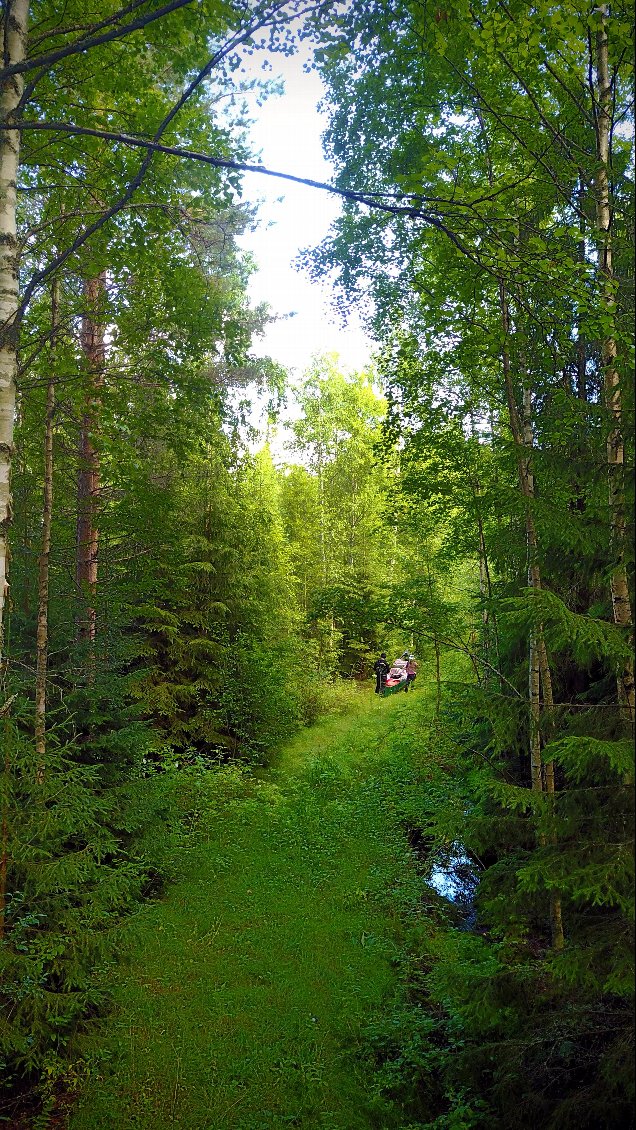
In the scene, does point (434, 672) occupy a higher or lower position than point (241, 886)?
higher

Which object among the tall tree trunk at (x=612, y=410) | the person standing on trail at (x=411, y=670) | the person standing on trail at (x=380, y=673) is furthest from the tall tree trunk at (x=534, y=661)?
the person standing on trail at (x=380, y=673)

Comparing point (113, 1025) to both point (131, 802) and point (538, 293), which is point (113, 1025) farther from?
point (538, 293)

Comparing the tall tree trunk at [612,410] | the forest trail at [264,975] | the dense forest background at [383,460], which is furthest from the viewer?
the forest trail at [264,975]

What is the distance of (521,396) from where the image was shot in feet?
25.7

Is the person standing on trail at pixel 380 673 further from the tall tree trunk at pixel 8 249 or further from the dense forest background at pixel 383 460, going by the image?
the tall tree trunk at pixel 8 249

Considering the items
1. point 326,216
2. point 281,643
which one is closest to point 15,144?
point 326,216

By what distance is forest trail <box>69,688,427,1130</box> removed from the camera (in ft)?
14.2

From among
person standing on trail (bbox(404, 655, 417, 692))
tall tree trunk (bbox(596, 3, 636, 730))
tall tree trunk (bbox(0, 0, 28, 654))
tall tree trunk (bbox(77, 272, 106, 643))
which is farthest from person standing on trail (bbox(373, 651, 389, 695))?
tall tree trunk (bbox(0, 0, 28, 654))

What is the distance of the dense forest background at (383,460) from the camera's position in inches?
131

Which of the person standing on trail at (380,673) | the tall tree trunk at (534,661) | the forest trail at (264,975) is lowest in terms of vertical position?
the forest trail at (264,975)

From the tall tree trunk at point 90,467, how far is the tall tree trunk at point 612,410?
4.37 m

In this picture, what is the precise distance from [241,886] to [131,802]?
2.17m

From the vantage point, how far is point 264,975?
19.2ft

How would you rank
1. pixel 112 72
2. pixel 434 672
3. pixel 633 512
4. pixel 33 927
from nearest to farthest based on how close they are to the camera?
1. pixel 633 512
2. pixel 33 927
3. pixel 112 72
4. pixel 434 672
